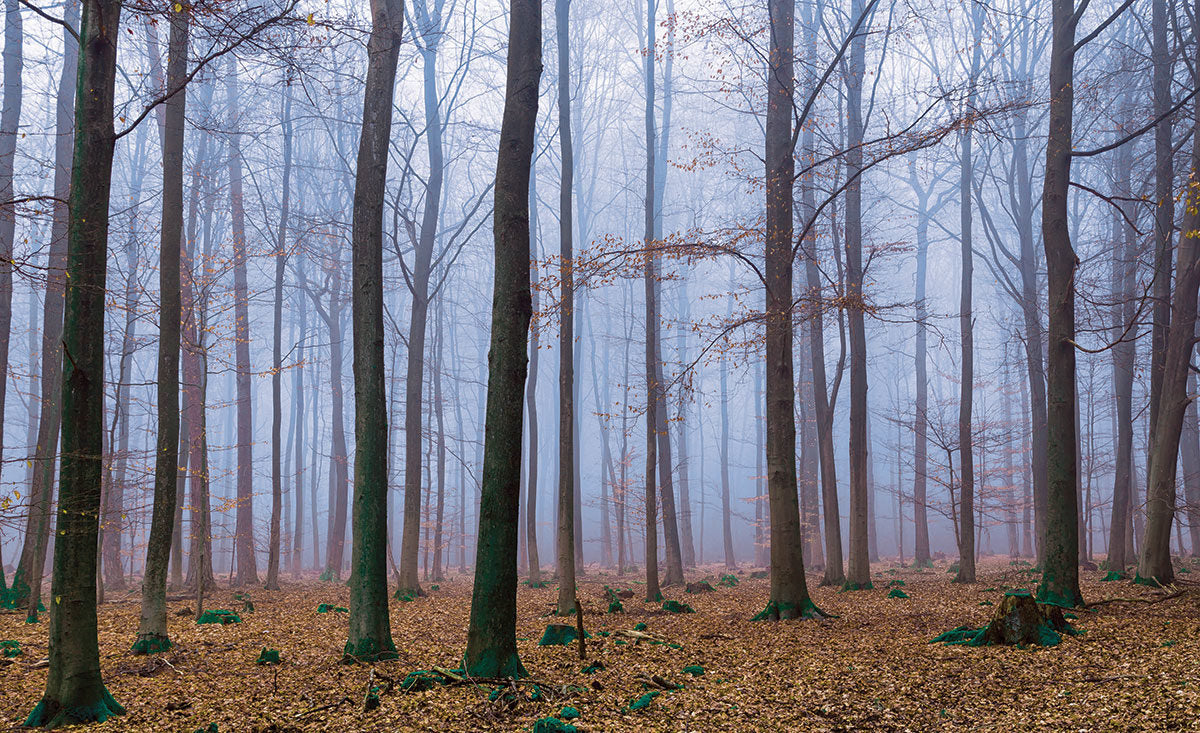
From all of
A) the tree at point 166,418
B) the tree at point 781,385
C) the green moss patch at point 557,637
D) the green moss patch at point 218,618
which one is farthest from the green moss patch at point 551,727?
the green moss patch at point 218,618

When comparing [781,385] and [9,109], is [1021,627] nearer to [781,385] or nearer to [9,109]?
[781,385]

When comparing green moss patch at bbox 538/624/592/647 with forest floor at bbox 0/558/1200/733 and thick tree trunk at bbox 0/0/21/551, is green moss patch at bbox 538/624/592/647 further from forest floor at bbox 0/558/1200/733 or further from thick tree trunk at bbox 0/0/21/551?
thick tree trunk at bbox 0/0/21/551

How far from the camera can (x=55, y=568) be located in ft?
16.2

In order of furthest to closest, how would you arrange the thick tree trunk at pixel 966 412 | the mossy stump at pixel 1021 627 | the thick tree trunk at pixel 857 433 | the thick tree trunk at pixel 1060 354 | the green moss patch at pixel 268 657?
the thick tree trunk at pixel 966 412, the thick tree trunk at pixel 857 433, the thick tree trunk at pixel 1060 354, the green moss patch at pixel 268 657, the mossy stump at pixel 1021 627

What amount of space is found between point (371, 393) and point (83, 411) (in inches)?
98.7

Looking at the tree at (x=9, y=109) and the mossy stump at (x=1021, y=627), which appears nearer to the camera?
the mossy stump at (x=1021, y=627)

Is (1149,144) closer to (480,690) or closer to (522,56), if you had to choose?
(522,56)

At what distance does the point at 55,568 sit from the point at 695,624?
6.83m

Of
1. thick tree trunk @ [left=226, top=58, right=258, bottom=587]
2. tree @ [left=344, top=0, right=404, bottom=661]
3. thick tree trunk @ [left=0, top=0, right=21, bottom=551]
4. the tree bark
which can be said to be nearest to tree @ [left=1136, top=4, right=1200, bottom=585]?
the tree bark

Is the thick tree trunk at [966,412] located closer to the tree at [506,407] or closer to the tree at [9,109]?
the tree at [506,407]

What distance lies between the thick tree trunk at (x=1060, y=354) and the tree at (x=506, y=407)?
626cm

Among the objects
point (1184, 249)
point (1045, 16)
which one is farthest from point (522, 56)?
point (1045, 16)

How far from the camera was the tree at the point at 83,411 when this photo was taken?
4.84m

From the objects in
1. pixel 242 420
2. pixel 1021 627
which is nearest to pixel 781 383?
pixel 1021 627
